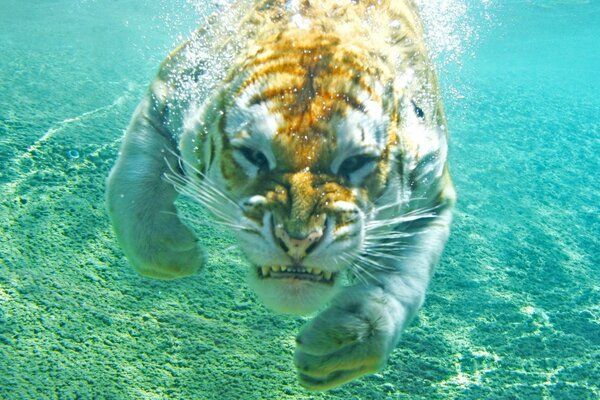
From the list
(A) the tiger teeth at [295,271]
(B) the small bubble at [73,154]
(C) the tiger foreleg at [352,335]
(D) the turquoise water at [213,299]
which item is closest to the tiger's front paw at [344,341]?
(C) the tiger foreleg at [352,335]

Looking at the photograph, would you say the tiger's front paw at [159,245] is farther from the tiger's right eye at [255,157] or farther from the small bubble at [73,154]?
the small bubble at [73,154]

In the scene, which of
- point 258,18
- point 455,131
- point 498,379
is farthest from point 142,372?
point 455,131

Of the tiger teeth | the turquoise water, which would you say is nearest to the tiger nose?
the tiger teeth

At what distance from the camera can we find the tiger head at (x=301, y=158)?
5.39ft

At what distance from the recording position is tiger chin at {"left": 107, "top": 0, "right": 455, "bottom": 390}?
65.8 inches

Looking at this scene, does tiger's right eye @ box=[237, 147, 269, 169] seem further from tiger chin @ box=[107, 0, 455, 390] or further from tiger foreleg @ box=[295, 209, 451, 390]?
tiger foreleg @ box=[295, 209, 451, 390]

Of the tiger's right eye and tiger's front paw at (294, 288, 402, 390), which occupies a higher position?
the tiger's right eye

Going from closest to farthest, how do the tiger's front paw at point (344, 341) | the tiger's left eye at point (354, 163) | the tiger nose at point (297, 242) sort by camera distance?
the tiger nose at point (297, 242), the tiger's left eye at point (354, 163), the tiger's front paw at point (344, 341)

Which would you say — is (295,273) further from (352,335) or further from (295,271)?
(352,335)

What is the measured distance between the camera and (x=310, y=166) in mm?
1653

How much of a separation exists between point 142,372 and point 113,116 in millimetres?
4772

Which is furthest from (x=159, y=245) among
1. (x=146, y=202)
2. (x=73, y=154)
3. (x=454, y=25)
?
(x=454, y=25)

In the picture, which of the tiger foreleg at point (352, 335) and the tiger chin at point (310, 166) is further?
the tiger foreleg at point (352, 335)

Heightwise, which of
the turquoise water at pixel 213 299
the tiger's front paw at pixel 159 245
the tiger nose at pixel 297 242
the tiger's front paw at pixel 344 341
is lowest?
the turquoise water at pixel 213 299
